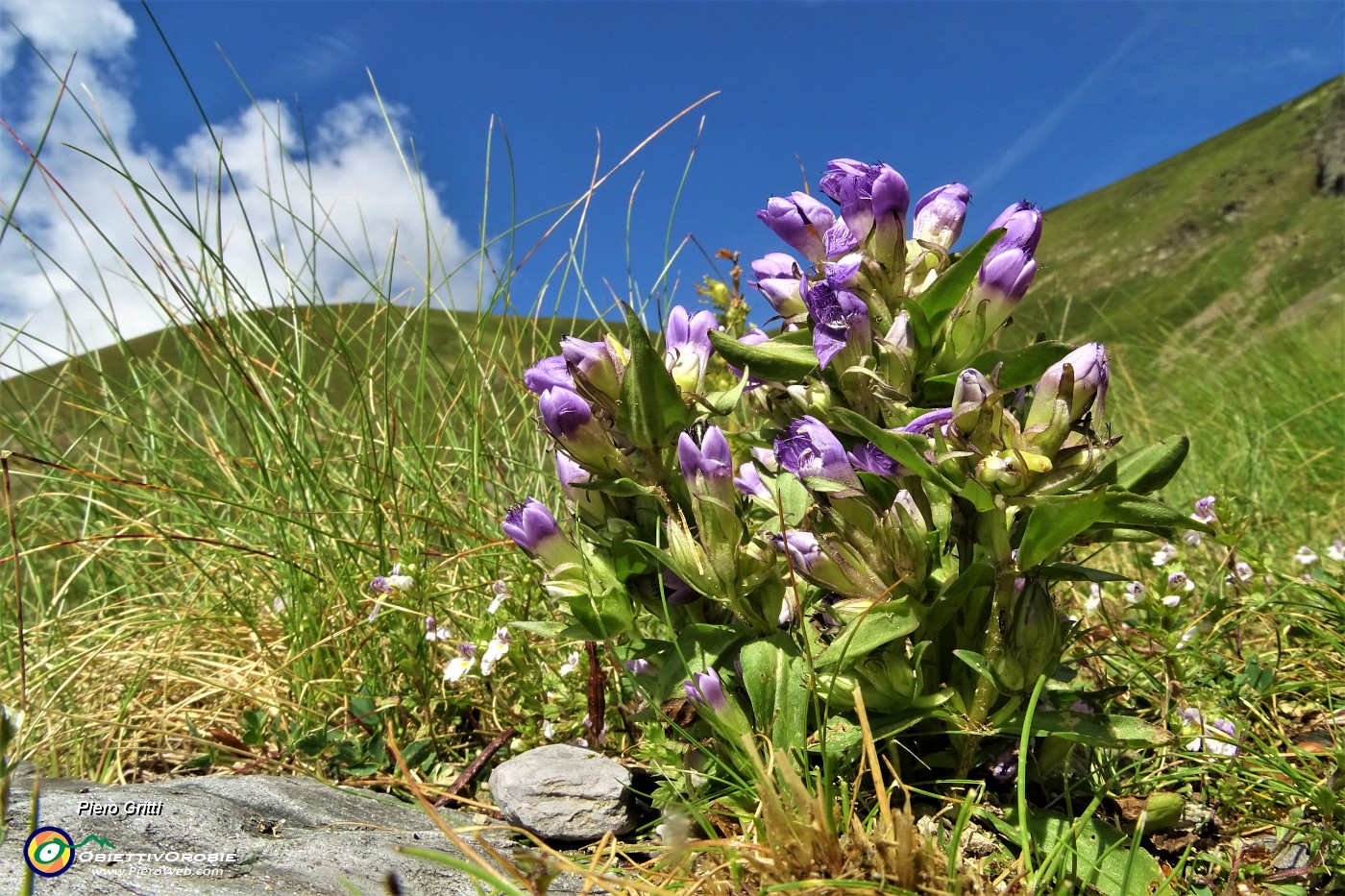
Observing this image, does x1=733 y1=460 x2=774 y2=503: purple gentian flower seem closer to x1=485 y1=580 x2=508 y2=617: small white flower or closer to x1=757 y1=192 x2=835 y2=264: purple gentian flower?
x1=757 y1=192 x2=835 y2=264: purple gentian flower

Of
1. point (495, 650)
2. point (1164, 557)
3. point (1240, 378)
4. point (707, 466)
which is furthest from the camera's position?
point (1240, 378)

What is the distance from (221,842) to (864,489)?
50.4 inches

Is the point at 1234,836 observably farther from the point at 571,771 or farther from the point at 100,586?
the point at 100,586

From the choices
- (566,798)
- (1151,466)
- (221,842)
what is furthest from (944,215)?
(221,842)

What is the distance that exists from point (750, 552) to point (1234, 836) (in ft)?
3.68

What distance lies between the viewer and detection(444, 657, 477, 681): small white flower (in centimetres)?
213

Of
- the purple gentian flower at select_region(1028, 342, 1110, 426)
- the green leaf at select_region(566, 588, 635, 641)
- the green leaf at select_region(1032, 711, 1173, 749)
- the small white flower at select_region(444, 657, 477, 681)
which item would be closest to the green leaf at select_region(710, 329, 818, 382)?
the purple gentian flower at select_region(1028, 342, 1110, 426)

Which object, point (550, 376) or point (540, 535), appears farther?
point (540, 535)

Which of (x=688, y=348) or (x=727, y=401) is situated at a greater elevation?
(x=688, y=348)

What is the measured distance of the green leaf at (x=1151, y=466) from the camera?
4.33ft

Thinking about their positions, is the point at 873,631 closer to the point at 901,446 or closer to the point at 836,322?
the point at 901,446

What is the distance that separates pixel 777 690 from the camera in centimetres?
148

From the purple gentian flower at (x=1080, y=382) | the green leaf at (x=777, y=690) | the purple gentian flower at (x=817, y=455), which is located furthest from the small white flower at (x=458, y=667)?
the purple gentian flower at (x=1080, y=382)

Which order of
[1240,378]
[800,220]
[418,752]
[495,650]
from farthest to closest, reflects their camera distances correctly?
[1240,378] < [418,752] < [495,650] < [800,220]
